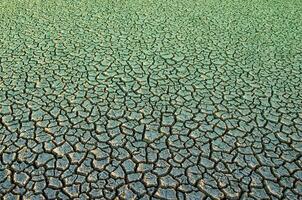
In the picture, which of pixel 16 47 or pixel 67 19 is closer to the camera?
pixel 16 47

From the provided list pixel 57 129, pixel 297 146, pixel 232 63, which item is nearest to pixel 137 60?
pixel 232 63

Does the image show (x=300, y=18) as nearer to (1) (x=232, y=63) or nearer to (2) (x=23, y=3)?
(1) (x=232, y=63)

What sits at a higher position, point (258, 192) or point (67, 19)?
point (67, 19)

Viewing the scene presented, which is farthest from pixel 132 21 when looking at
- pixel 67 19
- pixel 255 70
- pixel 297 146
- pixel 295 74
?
pixel 297 146

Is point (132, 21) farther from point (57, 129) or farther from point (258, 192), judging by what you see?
point (258, 192)

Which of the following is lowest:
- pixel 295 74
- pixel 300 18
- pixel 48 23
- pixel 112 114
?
pixel 112 114

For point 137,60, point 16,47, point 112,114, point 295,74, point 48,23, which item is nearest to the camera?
point 112,114

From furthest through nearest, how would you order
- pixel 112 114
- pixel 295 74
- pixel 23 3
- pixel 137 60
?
pixel 23 3
pixel 137 60
pixel 295 74
pixel 112 114
